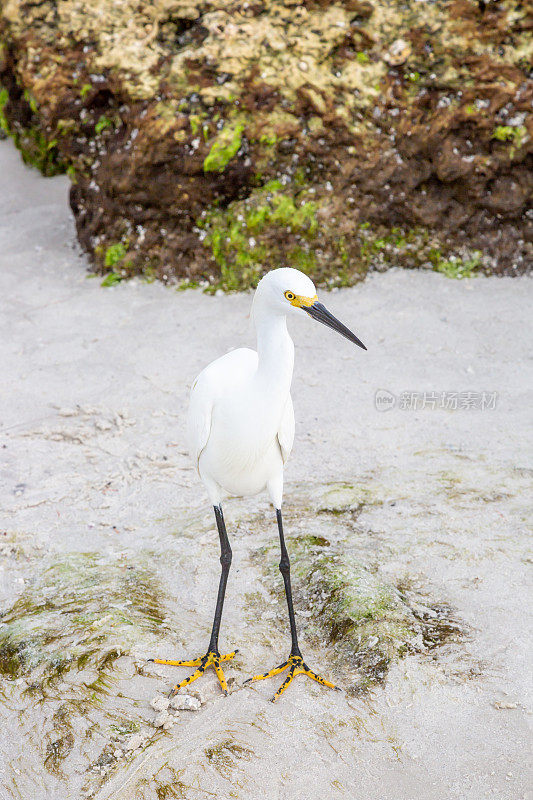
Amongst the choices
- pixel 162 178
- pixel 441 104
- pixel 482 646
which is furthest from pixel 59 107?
pixel 482 646

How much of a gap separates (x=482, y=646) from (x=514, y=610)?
275 millimetres

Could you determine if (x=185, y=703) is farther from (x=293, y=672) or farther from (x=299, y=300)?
(x=299, y=300)

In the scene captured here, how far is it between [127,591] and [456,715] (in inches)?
60.6

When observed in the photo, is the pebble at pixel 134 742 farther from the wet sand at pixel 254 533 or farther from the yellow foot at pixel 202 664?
the yellow foot at pixel 202 664

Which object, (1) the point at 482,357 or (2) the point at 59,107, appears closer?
(1) the point at 482,357

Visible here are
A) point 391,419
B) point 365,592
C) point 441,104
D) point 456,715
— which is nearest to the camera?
point 456,715

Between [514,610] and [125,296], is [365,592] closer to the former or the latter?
[514,610]

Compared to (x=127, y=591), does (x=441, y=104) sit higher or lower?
higher

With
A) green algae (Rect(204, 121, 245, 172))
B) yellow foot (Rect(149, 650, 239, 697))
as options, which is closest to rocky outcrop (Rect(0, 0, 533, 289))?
green algae (Rect(204, 121, 245, 172))

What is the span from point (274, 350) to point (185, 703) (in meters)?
1.39

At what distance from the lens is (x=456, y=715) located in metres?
2.74

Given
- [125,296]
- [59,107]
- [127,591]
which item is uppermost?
[59,107]

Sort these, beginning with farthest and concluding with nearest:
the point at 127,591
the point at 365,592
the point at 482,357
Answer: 1. the point at 482,357
2. the point at 127,591
3. the point at 365,592

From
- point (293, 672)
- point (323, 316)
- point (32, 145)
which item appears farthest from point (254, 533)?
point (32, 145)
